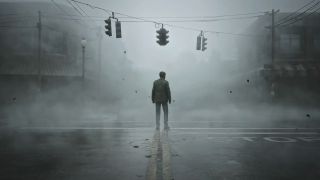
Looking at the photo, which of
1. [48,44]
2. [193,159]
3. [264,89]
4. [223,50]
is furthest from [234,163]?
[223,50]

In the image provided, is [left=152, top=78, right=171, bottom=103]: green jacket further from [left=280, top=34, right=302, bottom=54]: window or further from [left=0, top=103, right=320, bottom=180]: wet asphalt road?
[left=280, top=34, right=302, bottom=54]: window

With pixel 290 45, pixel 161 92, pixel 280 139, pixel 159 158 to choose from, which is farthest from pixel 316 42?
pixel 159 158

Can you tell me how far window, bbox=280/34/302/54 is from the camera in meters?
42.8

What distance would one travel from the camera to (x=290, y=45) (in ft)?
141

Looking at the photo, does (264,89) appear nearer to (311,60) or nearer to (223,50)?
(311,60)

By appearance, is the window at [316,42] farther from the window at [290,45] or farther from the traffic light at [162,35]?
the traffic light at [162,35]

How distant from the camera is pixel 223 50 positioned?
8219cm

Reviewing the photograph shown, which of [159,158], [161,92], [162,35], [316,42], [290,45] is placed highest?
[316,42]

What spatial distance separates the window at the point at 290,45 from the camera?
140 feet

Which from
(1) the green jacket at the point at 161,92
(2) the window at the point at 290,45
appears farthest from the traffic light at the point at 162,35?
(2) the window at the point at 290,45

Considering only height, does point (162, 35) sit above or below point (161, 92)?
above

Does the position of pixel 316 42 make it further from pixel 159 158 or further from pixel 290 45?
pixel 159 158

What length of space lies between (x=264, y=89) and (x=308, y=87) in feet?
12.2

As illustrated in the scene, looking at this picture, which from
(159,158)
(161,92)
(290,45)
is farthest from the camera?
(290,45)
